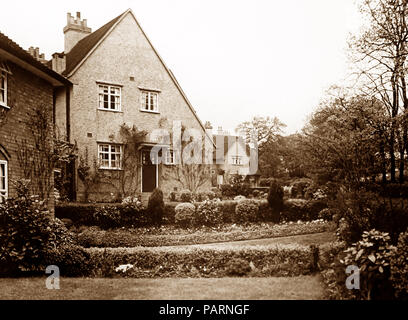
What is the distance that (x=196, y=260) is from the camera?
23.7ft

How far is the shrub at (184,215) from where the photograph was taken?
11894 millimetres

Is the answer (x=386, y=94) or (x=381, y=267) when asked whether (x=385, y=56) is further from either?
(x=381, y=267)

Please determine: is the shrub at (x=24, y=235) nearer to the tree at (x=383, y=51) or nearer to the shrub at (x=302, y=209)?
the shrub at (x=302, y=209)

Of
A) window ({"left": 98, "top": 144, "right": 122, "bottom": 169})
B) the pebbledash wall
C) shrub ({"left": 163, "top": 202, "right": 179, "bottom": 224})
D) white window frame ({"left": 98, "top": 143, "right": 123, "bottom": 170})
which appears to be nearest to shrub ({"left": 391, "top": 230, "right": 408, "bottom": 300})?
shrub ({"left": 163, "top": 202, "right": 179, "bottom": 224})

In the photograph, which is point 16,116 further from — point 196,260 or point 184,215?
point 196,260

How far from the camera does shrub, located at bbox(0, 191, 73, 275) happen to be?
6953 mm

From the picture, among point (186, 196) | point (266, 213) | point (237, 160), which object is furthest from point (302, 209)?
point (186, 196)

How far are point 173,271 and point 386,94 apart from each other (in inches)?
204

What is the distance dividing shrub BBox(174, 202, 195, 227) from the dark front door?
2.53m

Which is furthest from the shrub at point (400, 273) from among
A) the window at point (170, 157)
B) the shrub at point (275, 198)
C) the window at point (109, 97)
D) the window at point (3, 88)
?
the window at point (109, 97)

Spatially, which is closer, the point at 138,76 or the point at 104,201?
the point at 104,201

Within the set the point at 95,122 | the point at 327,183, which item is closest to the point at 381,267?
the point at 327,183

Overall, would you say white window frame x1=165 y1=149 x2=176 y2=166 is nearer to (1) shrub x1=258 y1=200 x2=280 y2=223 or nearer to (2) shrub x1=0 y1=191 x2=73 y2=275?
(1) shrub x1=258 y1=200 x2=280 y2=223
